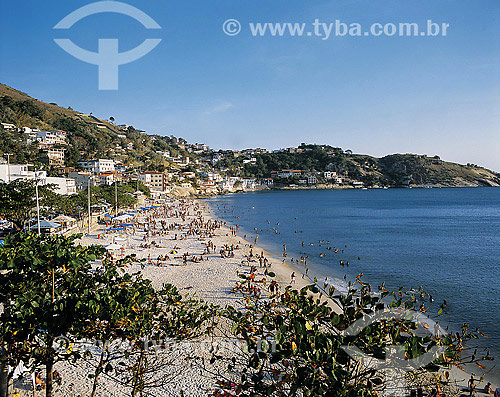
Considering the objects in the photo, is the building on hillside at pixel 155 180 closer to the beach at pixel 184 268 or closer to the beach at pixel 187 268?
the beach at pixel 187 268

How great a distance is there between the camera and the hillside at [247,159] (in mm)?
97125

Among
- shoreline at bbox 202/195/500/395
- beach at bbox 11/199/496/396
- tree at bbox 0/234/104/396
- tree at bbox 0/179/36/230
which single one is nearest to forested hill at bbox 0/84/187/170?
beach at bbox 11/199/496/396

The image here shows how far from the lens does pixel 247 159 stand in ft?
604

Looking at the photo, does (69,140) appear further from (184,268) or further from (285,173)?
(285,173)

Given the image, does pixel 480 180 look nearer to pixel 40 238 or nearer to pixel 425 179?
pixel 425 179

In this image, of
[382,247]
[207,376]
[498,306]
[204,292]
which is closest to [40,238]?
[207,376]

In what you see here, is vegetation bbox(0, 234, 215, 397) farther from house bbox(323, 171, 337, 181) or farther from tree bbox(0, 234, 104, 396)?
house bbox(323, 171, 337, 181)

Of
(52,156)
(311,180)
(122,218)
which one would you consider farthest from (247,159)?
(122,218)

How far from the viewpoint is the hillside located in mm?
97125

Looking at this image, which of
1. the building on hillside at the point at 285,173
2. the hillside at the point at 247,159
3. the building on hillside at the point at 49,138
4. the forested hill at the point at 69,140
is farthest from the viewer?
the building on hillside at the point at 285,173

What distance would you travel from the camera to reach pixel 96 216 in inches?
1371

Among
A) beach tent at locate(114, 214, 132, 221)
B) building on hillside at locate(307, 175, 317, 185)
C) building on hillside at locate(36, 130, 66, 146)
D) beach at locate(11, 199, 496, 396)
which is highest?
building on hillside at locate(36, 130, 66, 146)

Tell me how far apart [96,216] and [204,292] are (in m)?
22.6

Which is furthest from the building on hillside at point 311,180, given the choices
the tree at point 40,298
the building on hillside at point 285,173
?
the tree at point 40,298
